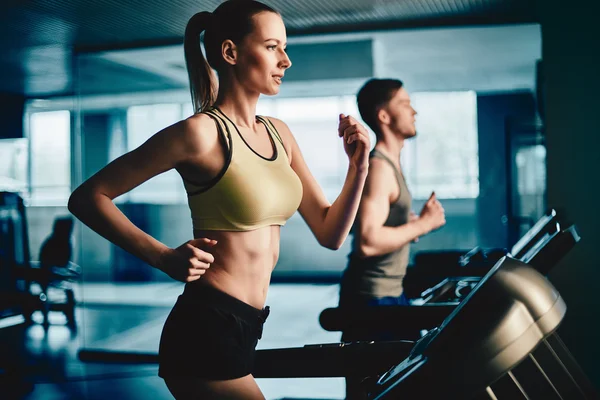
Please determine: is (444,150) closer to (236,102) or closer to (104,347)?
(104,347)

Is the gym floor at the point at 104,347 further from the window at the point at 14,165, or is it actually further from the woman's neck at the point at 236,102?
the woman's neck at the point at 236,102

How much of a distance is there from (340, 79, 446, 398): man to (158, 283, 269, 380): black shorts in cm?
83

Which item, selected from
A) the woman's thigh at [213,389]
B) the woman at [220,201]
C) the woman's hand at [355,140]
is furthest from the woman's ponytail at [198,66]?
the woman's thigh at [213,389]

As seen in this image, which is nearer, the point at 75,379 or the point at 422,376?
the point at 422,376

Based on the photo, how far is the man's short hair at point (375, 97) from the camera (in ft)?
7.66

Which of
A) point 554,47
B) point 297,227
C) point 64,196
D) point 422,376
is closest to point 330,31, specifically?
point 554,47

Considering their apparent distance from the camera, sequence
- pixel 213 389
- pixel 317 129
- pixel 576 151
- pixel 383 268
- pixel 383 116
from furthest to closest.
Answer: pixel 317 129, pixel 576 151, pixel 383 116, pixel 383 268, pixel 213 389

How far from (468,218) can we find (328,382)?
16.3 ft

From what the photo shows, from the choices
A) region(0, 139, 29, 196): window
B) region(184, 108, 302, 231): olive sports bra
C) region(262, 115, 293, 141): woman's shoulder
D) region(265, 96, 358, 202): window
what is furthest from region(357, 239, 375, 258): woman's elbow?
region(265, 96, 358, 202): window

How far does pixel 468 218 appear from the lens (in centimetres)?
820

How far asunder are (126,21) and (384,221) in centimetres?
254

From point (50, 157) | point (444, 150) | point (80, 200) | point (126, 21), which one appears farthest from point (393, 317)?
point (444, 150)

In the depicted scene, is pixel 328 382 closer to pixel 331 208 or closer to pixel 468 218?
pixel 331 208

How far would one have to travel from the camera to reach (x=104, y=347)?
435 centimetres
